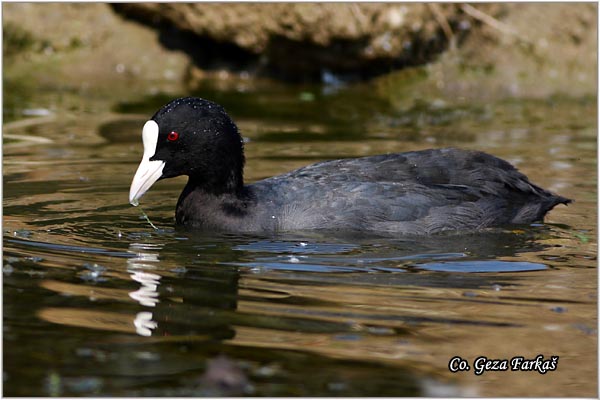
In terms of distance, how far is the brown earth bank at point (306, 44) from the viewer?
12.0m

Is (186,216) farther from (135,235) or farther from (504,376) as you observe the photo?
(504,376)

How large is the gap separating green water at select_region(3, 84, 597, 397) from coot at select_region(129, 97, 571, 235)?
0.16 m

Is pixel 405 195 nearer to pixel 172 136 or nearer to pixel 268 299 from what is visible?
pixel 172 136

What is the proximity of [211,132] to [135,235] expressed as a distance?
0.79 meters

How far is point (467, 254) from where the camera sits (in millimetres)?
5836

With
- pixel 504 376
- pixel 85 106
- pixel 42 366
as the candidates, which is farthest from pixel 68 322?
pixel 85 106

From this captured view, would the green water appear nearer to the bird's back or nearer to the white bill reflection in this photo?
the white bill reflection

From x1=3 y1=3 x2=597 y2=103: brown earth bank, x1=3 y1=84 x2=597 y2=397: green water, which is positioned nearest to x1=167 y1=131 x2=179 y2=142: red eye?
x1=3 y1=84 x2=597 y2=397: green water

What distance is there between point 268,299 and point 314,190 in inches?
62.5

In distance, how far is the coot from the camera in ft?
20.4

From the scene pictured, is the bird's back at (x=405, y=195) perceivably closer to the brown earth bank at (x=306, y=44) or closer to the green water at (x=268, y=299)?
the green water at (x=268, y=299)

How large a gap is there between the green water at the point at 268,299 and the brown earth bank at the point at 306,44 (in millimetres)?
3861

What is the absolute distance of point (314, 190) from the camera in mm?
6344

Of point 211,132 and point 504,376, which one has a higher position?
point 211,132
